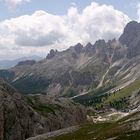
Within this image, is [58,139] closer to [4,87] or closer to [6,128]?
[6,128]

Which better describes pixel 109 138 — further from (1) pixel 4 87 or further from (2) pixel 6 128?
(1) pixel 4 87

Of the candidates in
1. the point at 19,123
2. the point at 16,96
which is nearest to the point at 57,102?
the point at 16,96

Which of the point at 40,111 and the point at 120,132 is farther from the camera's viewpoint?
the point at 40,111

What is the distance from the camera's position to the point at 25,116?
134250 mm

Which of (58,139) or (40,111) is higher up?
(40,111)

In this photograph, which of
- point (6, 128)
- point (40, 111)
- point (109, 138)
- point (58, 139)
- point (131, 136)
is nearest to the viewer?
point (131, 136)

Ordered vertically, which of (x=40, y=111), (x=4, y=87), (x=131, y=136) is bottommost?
(x=131, y=136)

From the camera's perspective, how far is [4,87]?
455ft

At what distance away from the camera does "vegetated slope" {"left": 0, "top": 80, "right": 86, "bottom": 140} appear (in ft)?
411

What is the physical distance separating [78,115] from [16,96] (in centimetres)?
4939

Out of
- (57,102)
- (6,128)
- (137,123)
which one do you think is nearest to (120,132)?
(137,123)

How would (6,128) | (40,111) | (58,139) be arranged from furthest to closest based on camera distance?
(40,111) < (6,128) < (58,139)

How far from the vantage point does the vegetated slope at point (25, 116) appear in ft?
411

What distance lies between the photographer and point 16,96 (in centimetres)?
14238
